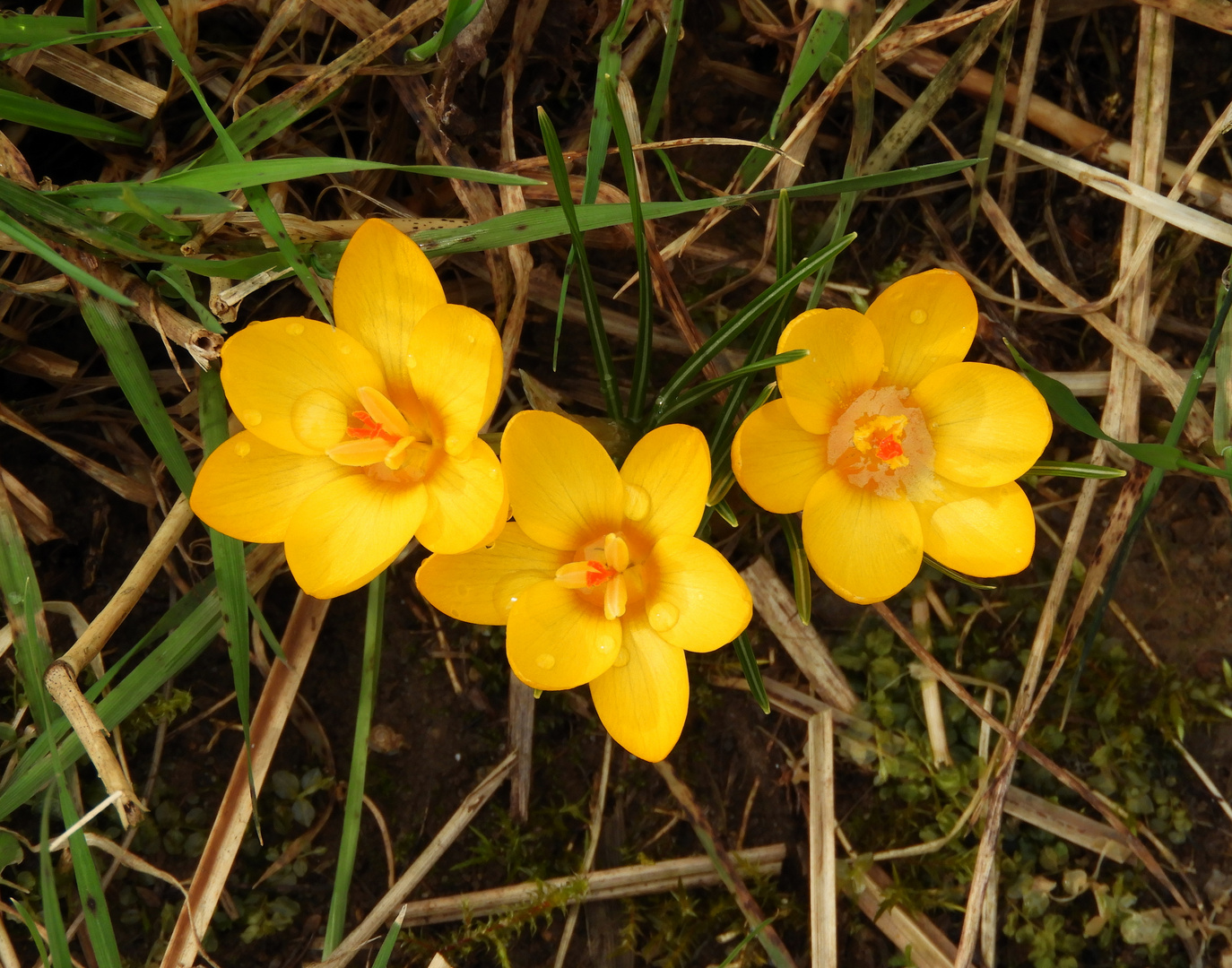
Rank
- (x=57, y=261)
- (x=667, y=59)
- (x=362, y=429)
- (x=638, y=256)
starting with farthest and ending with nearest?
(x=667, y=59)
(x=638, y=256)
(x=362, y=429)
(x=57, y=261)

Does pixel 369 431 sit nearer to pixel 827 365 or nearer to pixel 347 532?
pixel 347 532

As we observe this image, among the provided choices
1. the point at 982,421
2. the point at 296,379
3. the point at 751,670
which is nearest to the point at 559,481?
the point at 296,379

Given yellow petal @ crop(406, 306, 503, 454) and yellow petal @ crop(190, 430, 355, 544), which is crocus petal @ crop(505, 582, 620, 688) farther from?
yellow petal @ crop(190, 430, 355, 544)

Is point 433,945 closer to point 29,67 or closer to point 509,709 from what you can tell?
point 509,709

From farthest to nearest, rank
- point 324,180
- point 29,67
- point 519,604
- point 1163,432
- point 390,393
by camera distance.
Result: point 1163,432
point 324,180
point 29,67
point 390,393
point 519,604

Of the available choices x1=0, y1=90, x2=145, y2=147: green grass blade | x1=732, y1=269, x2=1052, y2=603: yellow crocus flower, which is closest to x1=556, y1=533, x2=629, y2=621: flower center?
x1=732, y1=269, x2=1052, y2=603: yellow crocus flower

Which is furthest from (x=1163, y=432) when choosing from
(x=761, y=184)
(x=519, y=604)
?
(x=519, y=604)
